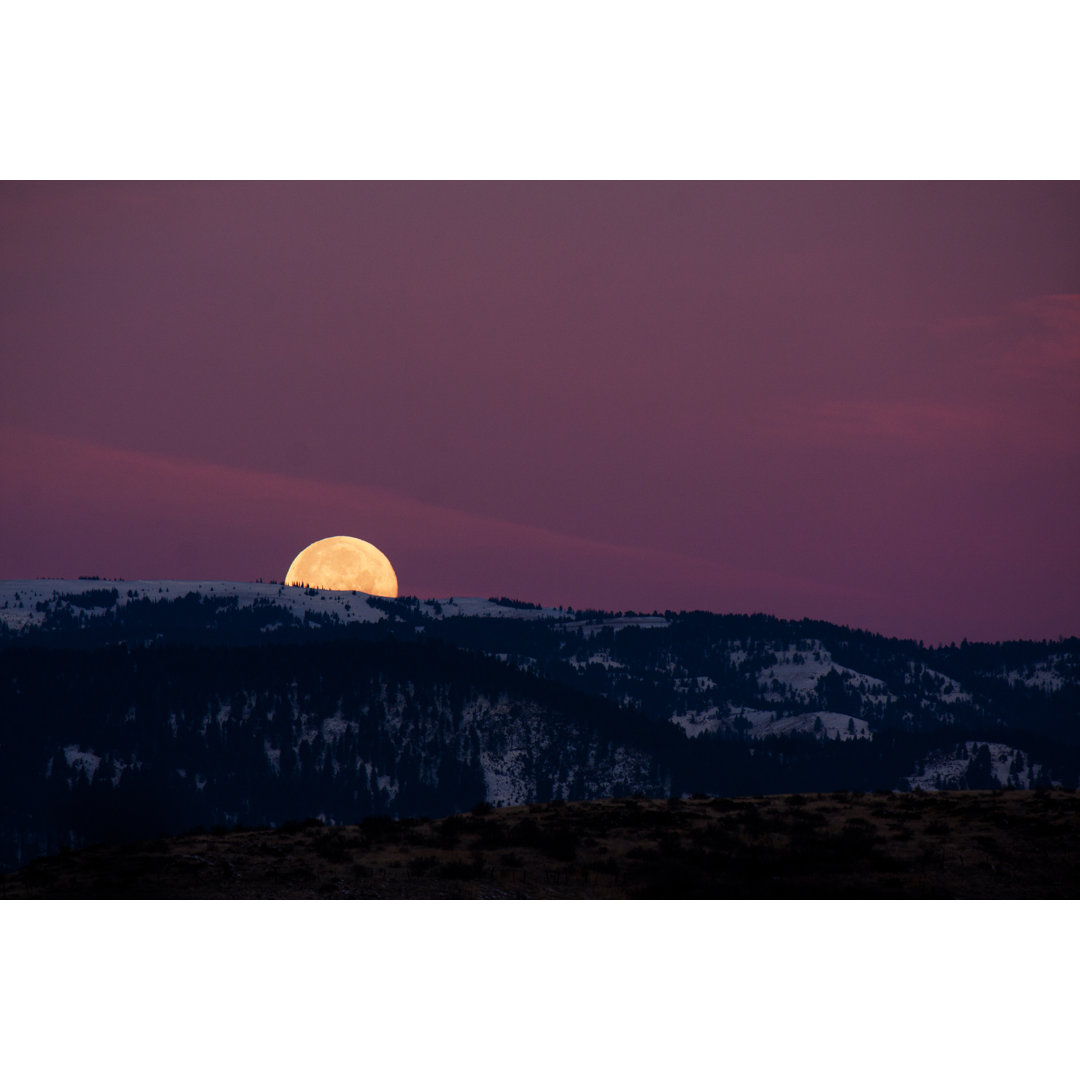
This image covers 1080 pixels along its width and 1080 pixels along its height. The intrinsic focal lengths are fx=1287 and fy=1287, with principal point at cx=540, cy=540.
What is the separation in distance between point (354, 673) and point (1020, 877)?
167359 millimetres

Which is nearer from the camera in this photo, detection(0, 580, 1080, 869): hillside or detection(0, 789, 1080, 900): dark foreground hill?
detection(0, 789, 1080, 900): dark foreground hill

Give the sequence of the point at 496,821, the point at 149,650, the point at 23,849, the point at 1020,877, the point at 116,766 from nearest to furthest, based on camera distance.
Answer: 1. the point at 1020,877
2. the point at 496,821
3. the point at 23,849
4. the point at 116,766
5. the point at 149,650

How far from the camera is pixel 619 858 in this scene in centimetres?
2973

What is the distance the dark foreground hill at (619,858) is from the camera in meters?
26.3

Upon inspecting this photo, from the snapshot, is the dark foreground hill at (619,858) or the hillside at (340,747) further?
the hillside at (340,747)

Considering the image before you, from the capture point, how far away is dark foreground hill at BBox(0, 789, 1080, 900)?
26312 millimetres

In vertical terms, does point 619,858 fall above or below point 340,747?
below

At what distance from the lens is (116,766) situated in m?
160

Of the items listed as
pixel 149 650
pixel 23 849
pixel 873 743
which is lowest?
pixel 23 849

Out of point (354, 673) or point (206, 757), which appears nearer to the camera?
point (206, 757)

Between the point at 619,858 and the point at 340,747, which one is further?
the point at 340,747

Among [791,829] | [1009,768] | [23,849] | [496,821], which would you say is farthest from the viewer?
[1009,768]

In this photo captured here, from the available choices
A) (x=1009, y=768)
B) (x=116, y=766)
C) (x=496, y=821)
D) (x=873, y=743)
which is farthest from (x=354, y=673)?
(x=496, y=821)

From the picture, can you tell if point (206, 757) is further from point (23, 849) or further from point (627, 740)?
point (627, 740)
